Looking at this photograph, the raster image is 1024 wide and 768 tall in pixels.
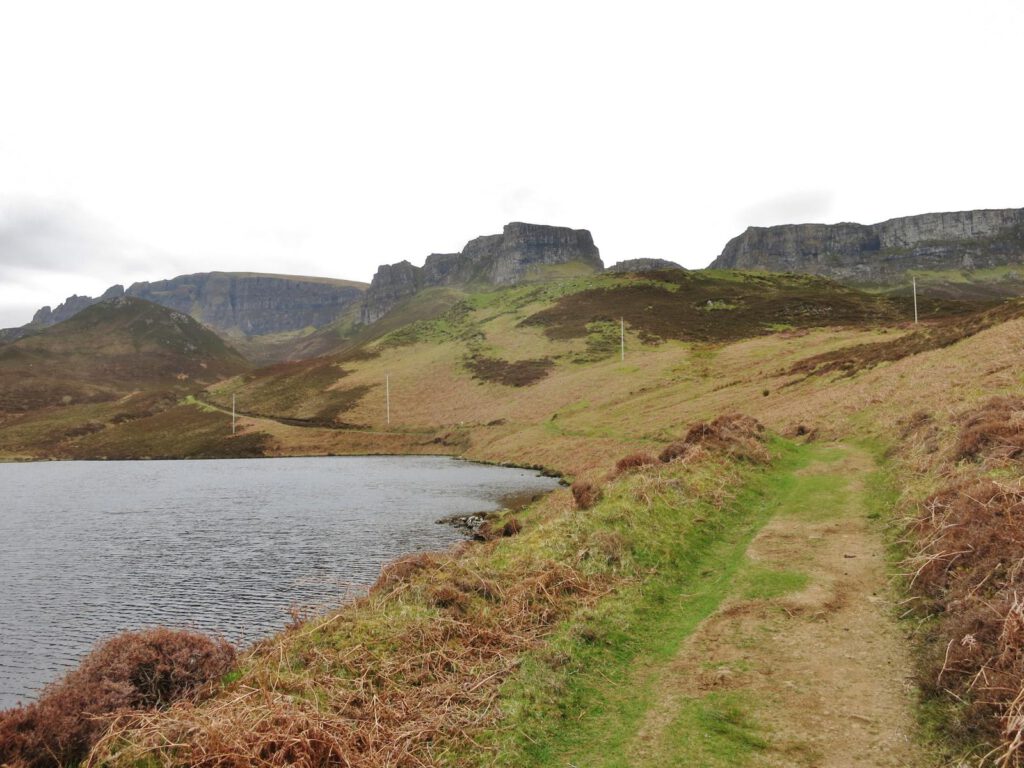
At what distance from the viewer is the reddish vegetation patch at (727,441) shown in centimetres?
2672

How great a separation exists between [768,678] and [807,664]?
769 mm

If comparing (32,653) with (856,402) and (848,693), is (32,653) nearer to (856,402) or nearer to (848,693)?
(848,693)

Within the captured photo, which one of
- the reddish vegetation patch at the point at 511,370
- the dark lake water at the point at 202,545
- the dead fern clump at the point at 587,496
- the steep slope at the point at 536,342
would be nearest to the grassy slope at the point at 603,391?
the steep slope at the point at 536,342

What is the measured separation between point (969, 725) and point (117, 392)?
233995 millimetres

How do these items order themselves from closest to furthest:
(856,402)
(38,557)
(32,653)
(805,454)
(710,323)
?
(32,653) < (805,454) < (38,557) < (856,402) < (710,323)

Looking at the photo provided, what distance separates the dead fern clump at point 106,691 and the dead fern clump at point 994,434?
18.3 m

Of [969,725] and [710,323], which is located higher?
[710,323]

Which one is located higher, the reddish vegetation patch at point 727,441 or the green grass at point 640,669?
the reddish vegetation patch at point 727,441

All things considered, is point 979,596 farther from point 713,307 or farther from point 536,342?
point 713,307

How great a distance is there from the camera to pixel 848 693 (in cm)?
870

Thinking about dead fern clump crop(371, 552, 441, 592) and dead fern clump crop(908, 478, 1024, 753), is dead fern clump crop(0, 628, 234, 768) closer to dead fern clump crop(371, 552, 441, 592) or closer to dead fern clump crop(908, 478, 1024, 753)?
dead fern clump crop(371, 552, 441, 592)

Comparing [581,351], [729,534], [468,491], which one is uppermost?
[581,351]

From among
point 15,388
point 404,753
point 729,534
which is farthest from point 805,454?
point 15,388

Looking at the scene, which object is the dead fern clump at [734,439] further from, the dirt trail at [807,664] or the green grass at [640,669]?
the dirt trail at [807,664]
